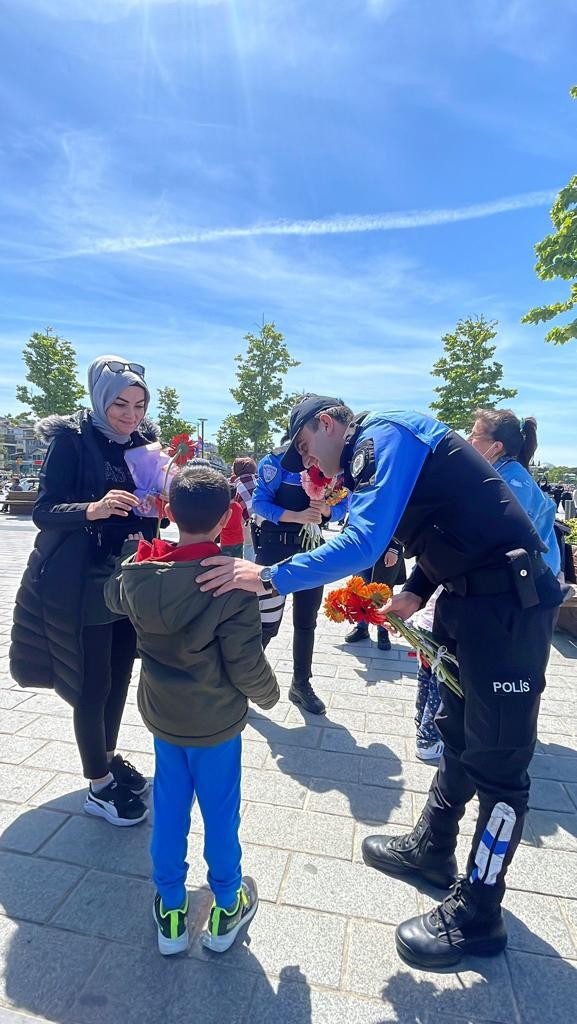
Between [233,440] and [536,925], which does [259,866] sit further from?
[233,440]

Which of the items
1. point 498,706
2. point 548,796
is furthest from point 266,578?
point 548,796

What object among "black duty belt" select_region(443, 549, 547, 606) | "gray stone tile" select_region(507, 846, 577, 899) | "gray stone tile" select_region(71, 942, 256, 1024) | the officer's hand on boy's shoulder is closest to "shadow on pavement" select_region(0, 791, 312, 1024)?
"gray stone tile" select_region(71, 942, 256, 1024)

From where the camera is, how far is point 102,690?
2.41 m

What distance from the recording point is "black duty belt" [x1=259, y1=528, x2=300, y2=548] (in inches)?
148

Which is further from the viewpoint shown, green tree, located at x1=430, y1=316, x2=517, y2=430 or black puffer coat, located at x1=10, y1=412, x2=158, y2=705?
green tree, located at x1=430, y1=316, x2=517, y2=430

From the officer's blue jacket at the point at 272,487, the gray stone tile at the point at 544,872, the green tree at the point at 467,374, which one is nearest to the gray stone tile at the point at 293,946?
the gray stone tile at the point at 544,872

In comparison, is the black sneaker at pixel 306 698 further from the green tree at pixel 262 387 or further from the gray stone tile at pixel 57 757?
the green tree at pixel 262 387

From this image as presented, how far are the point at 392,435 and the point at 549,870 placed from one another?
84.1 inches

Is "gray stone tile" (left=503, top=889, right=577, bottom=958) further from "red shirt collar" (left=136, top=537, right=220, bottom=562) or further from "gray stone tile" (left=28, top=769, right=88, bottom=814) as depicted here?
"gray stone tile" (left=28, top=769, right=88, bottom=814)

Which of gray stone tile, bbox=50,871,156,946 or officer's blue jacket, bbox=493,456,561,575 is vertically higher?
officer's blue jacket, bbox=493,456,561,575

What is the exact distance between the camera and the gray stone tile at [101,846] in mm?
2191

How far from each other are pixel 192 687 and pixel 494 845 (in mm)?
1252

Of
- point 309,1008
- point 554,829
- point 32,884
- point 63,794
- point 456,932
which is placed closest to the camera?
point 309,1008

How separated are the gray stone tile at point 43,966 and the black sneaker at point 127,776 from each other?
770mm
